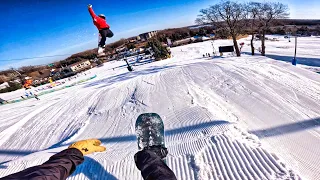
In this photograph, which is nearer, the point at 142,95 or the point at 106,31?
the point at 106,31

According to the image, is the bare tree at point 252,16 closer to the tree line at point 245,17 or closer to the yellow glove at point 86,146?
the tree line at point 245,17

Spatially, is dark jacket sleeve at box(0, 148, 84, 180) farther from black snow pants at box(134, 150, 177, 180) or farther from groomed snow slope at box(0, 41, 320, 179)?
groomed snow slope at box(0, 41, 320, 179)

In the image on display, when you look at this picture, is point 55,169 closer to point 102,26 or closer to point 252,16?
point 102,26

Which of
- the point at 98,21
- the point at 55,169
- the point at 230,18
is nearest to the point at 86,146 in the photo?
the point at 55,169

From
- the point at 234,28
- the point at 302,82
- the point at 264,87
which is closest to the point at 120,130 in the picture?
the point at 264,87

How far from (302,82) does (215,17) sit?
2301 cm

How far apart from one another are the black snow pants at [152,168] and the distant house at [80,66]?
2130 inches

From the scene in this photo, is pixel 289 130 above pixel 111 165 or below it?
below

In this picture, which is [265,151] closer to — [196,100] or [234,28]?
[196,100]

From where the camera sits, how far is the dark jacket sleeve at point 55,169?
257 centimetres

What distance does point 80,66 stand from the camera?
2176 inches

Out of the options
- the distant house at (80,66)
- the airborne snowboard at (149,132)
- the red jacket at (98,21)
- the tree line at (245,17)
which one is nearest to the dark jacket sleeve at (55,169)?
the airborne snowboard at (149,132)

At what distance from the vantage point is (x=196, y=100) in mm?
10656

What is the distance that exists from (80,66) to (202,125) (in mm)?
54390
